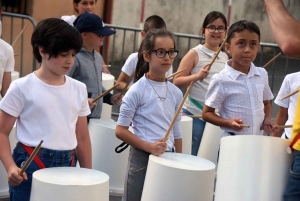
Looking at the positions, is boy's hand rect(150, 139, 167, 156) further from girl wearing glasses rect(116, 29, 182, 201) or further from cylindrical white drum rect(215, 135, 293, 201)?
cylindrical white drum rect(215, 135, 293, 201)

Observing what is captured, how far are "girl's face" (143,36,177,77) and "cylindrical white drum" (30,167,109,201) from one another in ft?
2.98

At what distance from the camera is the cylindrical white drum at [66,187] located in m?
2.93

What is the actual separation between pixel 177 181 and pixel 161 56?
2.44ft

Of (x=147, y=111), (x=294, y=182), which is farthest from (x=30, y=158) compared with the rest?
(x=294, y=182)

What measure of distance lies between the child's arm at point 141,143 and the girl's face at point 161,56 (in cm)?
35

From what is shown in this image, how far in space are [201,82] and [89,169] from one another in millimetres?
2031

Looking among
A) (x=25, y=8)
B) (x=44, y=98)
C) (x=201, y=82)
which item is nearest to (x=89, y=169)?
(x=44, y=98)

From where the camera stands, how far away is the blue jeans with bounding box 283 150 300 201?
2891 mm

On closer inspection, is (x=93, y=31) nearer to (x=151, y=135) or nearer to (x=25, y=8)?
(x=151, y=135)

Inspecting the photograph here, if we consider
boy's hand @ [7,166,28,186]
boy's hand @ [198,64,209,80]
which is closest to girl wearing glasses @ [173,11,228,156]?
boy's hand @ [198,64,209,80]

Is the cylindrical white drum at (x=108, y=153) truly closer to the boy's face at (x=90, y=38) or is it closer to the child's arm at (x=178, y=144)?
the boy's face at (x=90, y=38)

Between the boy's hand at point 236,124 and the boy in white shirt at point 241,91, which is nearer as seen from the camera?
the boy's hand at point 236,124

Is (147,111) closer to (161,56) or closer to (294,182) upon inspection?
(161,56)

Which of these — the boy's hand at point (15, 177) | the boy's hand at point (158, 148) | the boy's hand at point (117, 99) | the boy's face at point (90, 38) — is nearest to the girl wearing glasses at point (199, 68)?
the boy's hand at point (117, 99)
